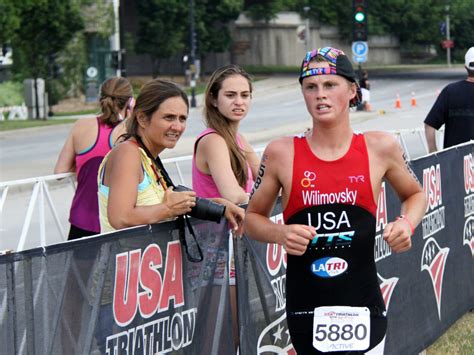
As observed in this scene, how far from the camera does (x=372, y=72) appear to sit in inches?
3078

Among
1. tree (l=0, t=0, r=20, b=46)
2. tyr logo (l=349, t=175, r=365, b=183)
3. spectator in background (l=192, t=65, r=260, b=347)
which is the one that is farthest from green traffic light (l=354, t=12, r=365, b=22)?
tyr logo (l=349, t=175, r=365, b=183)

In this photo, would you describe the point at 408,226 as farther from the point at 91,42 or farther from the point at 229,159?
the point at 91,42

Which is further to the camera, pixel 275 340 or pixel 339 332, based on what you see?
pixel 275 340

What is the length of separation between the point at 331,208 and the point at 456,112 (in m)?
5.41

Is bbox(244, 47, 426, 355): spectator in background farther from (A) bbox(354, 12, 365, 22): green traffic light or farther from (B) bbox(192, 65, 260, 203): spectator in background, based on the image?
(A) bbox(354, 12, 365, 22): green traffic light

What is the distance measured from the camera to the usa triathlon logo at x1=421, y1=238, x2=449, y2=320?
25.8 ft

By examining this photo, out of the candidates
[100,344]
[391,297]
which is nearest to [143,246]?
[100,344]

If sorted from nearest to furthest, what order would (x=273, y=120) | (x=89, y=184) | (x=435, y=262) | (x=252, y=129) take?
(x=89, y=184) < (x=435, y=262) < (x=252, y=129) < (x=273, y=120)

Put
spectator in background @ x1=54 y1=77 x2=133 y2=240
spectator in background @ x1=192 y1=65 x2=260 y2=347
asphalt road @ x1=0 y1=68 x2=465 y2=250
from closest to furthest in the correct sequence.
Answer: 1. spectator in background @ x1=192 y1=65 x2=260 y2=347
2. spectator in background @ x1=54 y1=77 x2=133 y2=240
3. asphalt road @ x1=0 y1=68 x2=465 y2=250

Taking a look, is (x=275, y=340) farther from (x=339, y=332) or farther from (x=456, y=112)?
(x=456, y=112)

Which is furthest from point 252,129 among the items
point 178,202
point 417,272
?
point 178,202

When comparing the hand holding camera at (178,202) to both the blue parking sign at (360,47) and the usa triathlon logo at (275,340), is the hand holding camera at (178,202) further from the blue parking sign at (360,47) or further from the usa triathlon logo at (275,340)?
the blue parking sign at (360,47)

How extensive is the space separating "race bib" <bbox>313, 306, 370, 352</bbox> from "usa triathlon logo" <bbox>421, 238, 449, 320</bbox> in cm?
328

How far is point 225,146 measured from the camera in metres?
5.93
